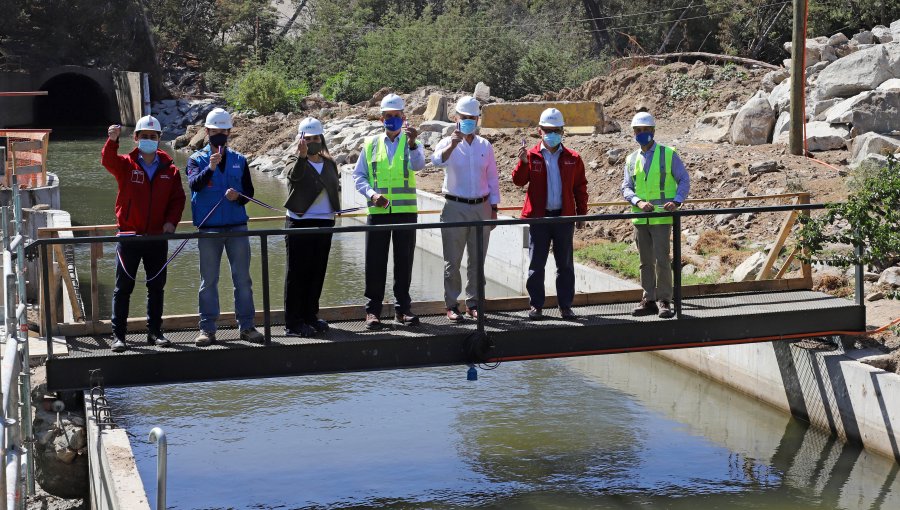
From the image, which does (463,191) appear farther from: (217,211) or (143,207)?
(143,207)

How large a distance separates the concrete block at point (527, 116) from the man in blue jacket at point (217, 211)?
18920mm

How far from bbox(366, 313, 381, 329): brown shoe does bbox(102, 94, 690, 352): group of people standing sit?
12 millimetres

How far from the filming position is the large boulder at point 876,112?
1983 cm

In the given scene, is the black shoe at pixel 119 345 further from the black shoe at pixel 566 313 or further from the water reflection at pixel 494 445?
the black shoe at pixel 566 313

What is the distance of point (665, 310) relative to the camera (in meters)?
10.5

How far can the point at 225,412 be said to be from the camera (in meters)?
12.5

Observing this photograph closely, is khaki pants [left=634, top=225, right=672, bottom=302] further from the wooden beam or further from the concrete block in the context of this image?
the concrete block

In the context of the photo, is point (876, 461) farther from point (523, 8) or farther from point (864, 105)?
point (523, 8)

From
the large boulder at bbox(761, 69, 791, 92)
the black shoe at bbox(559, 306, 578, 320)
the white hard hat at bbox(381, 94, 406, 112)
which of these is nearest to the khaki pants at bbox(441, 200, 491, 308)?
the black shoe at bbox(559, 306, 578, 320)

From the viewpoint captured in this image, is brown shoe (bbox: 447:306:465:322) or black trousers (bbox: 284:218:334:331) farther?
brown shoe (bbox: 447:306:465:322)

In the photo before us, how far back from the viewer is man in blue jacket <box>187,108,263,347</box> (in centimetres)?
912

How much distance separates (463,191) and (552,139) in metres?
0.87

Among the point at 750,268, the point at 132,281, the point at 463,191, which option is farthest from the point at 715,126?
the point at 132,281

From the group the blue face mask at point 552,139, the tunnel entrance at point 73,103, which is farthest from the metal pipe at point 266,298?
the tunnel entrance at point 73,103
